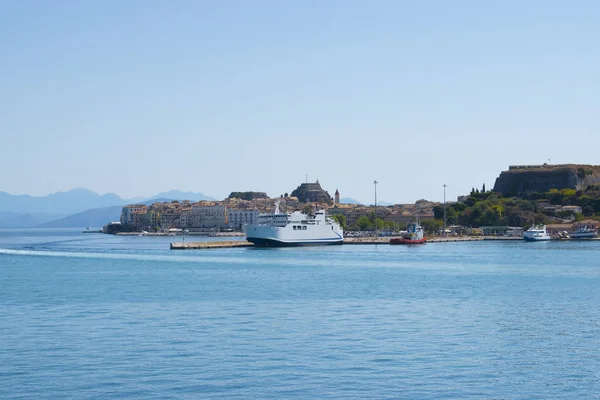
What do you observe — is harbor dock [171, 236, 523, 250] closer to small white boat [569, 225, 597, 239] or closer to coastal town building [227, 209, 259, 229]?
small white boat [569, 225, 597, 239]

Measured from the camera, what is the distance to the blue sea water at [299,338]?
46.7 feet

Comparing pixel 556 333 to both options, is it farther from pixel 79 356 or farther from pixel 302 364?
pixel 79 356

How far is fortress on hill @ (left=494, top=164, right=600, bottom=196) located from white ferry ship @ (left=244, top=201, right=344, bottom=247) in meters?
65.9

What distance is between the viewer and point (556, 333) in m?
19.2

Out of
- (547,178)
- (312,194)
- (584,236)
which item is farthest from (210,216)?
(584,236)

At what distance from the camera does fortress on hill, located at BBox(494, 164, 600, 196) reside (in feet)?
425

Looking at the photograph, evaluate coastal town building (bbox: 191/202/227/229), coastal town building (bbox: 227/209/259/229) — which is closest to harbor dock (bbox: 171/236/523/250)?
coastal town building (bbox: 227/209/259/229)

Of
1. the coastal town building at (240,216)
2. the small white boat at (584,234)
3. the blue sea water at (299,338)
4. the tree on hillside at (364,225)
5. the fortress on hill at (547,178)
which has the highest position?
the fortress on hill at (547,178)

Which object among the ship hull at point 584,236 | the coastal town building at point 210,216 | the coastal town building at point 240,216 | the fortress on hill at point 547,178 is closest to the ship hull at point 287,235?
the ship hull at point 584,236

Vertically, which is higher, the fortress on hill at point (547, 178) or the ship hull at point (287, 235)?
the fortress on hill at point (547, 178)

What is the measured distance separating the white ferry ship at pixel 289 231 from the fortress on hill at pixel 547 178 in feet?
216

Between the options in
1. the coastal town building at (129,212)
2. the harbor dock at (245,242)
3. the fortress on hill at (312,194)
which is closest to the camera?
the harbor dock at (245,242)

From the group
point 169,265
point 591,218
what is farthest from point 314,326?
point 591,218

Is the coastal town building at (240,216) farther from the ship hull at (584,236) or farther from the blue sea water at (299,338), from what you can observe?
the blue sea water at (299,338)
